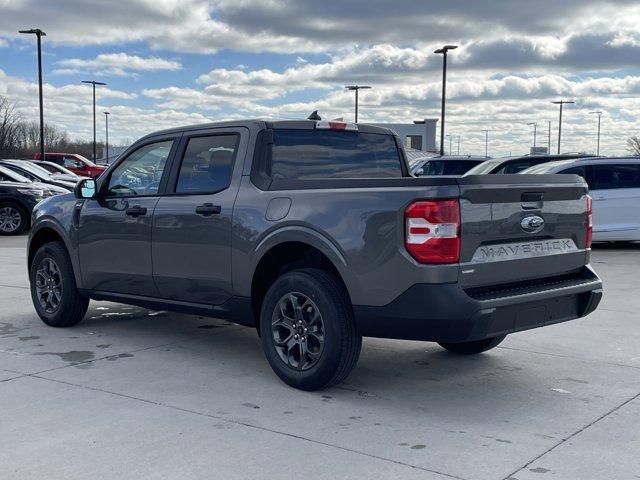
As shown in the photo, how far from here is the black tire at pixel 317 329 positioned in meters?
4.85

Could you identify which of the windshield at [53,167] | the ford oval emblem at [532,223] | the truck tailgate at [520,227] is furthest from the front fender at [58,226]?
the windshield at [53,167]

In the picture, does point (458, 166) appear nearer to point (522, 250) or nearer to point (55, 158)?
point (522, 250)

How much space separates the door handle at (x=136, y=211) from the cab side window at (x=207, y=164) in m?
0.37

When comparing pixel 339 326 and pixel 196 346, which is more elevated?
pixel 339 326

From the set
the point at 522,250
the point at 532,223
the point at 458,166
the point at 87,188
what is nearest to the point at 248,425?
the point at 522,250

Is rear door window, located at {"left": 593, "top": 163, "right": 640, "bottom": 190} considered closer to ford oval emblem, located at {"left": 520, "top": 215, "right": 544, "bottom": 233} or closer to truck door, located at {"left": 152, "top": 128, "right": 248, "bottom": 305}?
ford oval emblem, located at {"left": 520, "top": 215, "right": 544, "bottom": 233}

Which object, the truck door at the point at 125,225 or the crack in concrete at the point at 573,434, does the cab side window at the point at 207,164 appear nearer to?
the truck door at the point at 125,225

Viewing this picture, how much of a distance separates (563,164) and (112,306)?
8603mm

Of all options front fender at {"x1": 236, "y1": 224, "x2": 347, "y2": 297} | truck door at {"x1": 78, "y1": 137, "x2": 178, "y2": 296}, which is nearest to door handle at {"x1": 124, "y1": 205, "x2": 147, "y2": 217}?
truck door at {"x1": 78, "y1": 137, "x2": 178, "y2": 296}

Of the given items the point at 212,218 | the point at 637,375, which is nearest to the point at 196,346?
the point at 212,218

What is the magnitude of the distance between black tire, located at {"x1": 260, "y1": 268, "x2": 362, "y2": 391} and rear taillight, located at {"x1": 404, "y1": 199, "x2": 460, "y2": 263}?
2.14 feet

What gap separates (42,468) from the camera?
3.82 m

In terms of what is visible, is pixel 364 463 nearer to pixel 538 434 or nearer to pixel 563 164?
pixel 538 434

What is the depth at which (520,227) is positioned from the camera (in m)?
4.88
